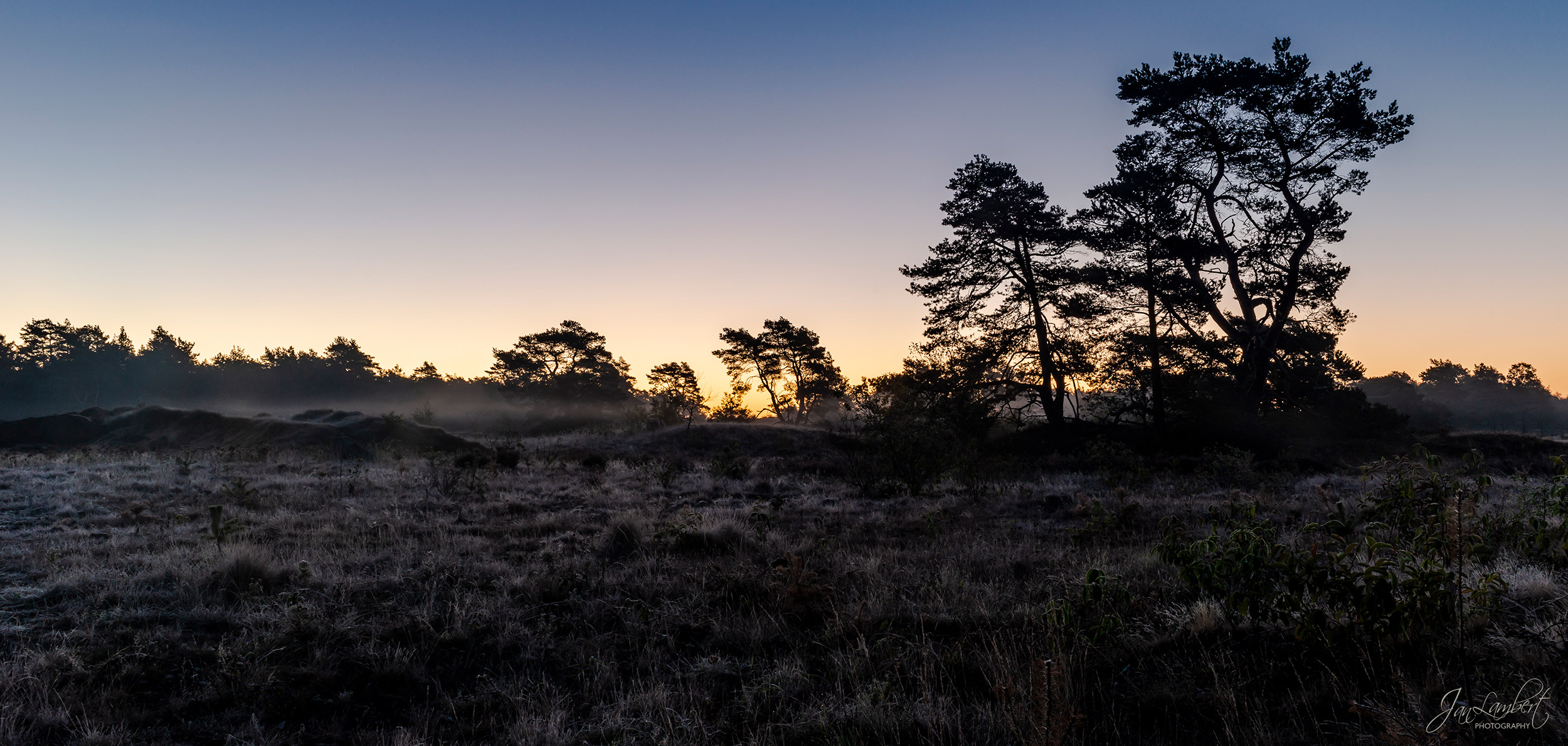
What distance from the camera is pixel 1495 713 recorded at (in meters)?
2.67

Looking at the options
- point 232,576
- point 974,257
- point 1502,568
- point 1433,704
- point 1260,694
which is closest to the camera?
point 1433,704

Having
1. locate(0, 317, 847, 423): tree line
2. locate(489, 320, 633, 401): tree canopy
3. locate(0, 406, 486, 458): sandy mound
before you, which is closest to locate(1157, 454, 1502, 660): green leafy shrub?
locate(0, 406, 486, 458): sandy mound

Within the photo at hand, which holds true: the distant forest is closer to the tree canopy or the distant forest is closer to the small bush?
the small bush

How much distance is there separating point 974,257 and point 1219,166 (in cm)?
846

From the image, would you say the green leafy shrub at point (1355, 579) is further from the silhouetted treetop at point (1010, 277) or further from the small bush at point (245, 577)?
the silhouetted treetop at point (1010, 277)

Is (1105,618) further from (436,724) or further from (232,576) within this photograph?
(232,576)

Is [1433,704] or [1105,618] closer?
[1433,704]

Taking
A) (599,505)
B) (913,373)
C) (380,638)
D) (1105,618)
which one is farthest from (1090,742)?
A: (913,373)

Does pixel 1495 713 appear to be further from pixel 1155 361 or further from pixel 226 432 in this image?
pixel 226 432

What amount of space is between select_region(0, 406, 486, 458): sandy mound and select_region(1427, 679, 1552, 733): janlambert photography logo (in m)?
23.5

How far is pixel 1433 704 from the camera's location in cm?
303

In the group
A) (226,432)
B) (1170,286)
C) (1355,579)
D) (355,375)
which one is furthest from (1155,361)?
(355,375)

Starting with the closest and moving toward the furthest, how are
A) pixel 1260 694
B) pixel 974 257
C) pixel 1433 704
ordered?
1. pixel 1433 704
2. pixel 1260 694
3. pixel 974 257

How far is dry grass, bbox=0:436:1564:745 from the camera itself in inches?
130
